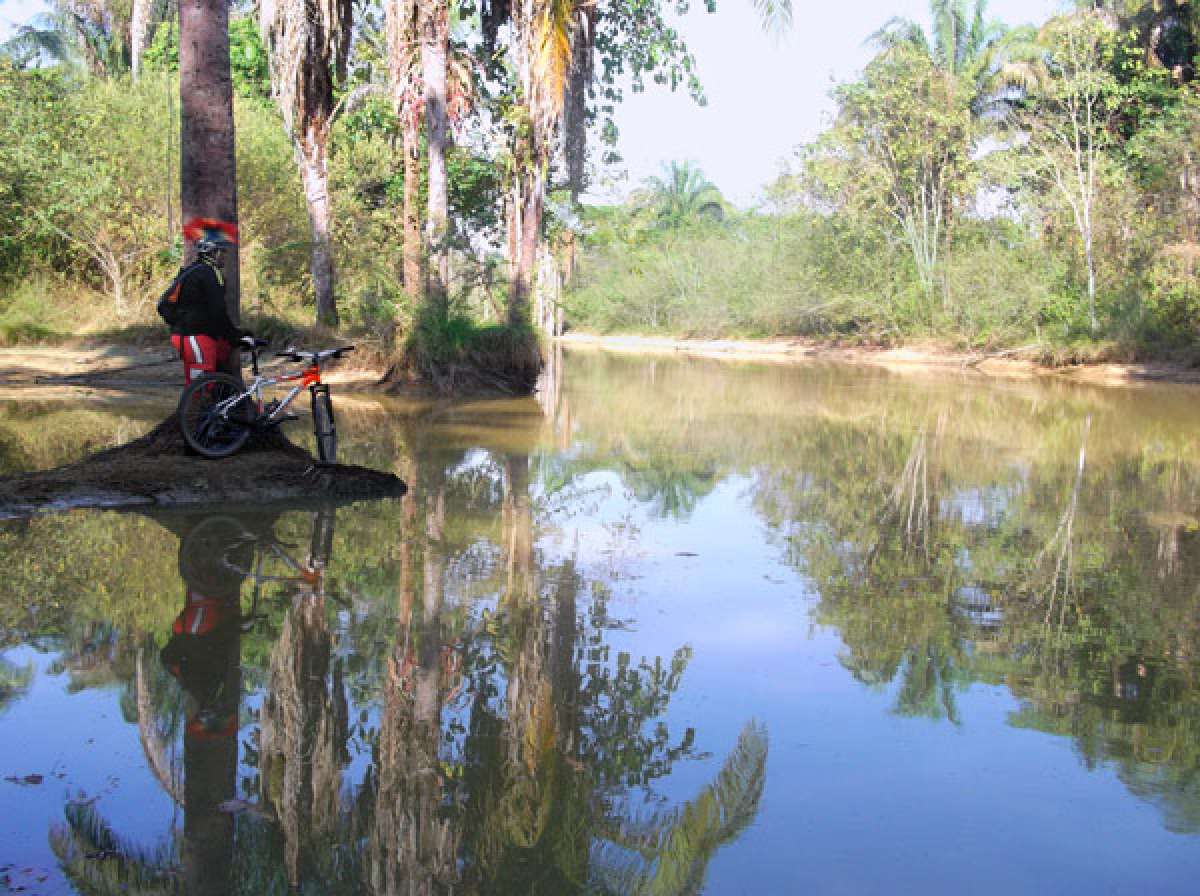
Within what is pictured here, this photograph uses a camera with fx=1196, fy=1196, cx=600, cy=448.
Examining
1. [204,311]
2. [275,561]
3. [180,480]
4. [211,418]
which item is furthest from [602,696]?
[204,311]

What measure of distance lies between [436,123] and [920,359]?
87.2 feet

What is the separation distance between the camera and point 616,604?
6582 mm

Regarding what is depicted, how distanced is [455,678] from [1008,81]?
4292 cm

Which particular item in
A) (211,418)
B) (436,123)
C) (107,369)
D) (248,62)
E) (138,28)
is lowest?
(107,369)

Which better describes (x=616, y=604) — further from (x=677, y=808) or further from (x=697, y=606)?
(x=677, y=808)

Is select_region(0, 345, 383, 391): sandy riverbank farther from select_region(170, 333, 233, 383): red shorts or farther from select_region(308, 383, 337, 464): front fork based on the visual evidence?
select_region(170, 333, 233, 383): red shorts

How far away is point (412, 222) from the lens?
821 inches

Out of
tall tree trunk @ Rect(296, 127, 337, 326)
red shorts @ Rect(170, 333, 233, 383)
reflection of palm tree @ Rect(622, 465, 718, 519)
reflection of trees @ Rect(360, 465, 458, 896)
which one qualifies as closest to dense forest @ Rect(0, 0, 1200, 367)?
tall tree trunk @ Rect(296, 127, 337, 326)

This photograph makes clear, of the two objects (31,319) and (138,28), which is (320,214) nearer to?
(31,319)

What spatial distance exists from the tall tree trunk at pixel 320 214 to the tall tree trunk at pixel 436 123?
3.99 meters

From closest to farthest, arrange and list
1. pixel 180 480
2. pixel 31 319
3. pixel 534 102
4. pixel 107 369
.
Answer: pixel 180 480 → pixel 107 369 → pixel 534 102 → pixel 31 319

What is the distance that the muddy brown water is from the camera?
11.7 feet

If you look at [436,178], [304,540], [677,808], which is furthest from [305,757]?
[436,178]

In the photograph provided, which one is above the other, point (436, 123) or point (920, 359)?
point (436, 123)
